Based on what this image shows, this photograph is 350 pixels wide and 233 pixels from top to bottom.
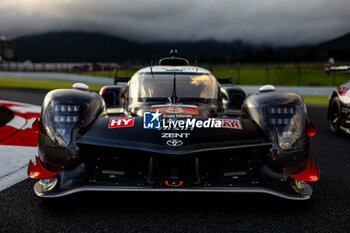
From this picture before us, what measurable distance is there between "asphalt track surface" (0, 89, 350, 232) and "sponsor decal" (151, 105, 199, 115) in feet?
2.51

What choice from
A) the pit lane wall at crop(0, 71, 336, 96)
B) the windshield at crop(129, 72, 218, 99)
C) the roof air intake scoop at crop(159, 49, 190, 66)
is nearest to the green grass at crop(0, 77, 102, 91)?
the pit lane wall at crop(0, 71, 336, 96)

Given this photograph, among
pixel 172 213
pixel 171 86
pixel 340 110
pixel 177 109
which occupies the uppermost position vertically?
pixel 171 86

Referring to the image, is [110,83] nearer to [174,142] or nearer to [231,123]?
[231,123]

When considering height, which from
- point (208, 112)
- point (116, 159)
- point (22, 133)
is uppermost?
point (208, 112)

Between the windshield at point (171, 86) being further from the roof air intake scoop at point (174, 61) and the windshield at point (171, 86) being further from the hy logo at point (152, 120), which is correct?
the roof air intake scoop at point (174, 61)

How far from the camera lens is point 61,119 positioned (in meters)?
3.14

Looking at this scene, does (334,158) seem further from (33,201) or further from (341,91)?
(33,201)

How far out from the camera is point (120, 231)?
2.61 meters

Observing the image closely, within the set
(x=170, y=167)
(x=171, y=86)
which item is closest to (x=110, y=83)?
(x=171, y=86)

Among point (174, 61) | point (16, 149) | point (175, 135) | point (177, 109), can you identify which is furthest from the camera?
point (174, 61)

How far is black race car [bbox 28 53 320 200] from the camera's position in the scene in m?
2.92

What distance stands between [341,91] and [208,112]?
468cm

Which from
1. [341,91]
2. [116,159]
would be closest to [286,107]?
[116,159]

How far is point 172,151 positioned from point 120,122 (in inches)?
24.7
